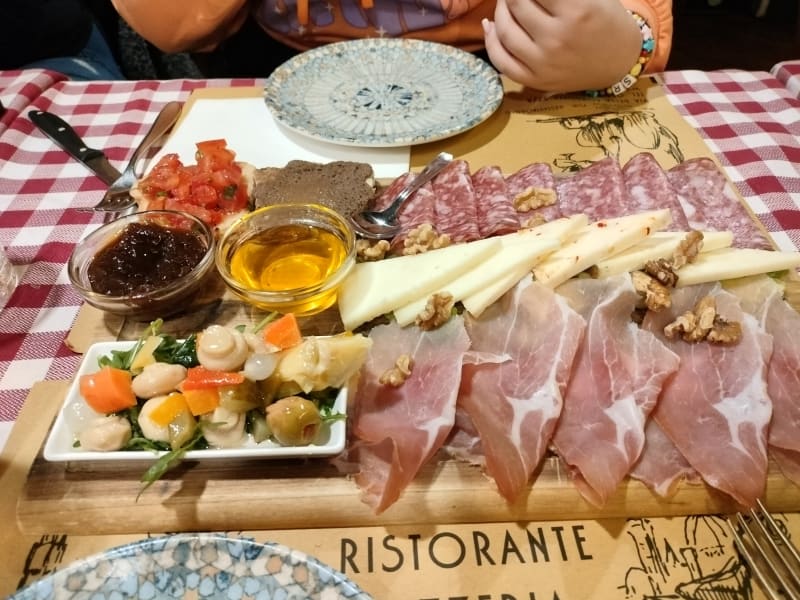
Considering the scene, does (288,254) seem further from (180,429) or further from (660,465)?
(660,465)

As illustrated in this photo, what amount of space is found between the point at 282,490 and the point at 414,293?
585 mm


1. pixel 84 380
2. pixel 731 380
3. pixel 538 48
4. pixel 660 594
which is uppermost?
pixel 538 48

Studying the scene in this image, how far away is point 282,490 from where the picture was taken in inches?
52.3

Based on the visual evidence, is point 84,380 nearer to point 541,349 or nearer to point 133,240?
point 133,240

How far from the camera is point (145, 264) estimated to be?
1.73 metres

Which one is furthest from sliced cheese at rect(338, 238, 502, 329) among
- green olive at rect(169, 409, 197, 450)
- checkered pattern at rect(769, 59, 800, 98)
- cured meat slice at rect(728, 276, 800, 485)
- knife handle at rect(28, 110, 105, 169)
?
checkered pattern at rect(769, 59, 800, 98)

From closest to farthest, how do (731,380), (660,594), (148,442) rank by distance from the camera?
(660,594) < (148,442) < (731,380)

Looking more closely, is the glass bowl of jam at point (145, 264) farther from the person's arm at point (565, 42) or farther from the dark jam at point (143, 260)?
the person's arm at point (565, 42)

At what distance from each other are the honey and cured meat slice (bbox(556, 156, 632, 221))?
2.49 feet

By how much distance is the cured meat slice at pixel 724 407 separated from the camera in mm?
1309

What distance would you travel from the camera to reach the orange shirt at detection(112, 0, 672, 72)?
8.55ft

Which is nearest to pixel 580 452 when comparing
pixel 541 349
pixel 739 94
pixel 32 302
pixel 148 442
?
pixel 541 349

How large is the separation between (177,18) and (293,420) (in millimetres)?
2130

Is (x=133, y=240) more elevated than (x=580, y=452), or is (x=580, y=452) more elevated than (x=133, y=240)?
(x=133, y=240)
